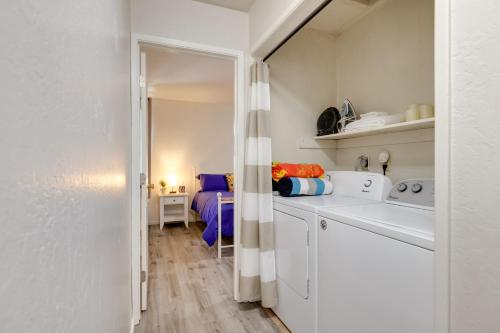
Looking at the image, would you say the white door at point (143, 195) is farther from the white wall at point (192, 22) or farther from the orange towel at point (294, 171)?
the orange towel at point (294, 171)

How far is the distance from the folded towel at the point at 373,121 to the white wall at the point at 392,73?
17 cm

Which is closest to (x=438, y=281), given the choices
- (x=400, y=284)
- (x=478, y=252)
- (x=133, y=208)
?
(x=478, y=252)

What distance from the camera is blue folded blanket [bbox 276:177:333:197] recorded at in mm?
1845

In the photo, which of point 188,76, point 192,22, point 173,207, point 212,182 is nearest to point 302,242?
point 192,22

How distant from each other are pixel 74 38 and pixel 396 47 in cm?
219

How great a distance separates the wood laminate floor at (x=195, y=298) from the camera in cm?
177

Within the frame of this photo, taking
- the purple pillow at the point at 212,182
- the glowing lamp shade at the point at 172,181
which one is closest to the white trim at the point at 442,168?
the purple pillow at the point at 212,182

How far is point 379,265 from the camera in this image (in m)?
1.03

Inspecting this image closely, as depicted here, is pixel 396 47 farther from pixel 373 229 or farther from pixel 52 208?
pixel 52 208

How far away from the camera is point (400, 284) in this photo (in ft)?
3.10

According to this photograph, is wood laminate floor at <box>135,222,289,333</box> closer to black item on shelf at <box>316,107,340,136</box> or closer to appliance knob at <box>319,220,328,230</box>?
appliance knob at <box>319,220,328,230</box>

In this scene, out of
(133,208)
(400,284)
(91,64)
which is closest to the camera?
(91,64)

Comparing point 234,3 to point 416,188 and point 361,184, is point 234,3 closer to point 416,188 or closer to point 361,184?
point 361,184

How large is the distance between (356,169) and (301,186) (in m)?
0.69
